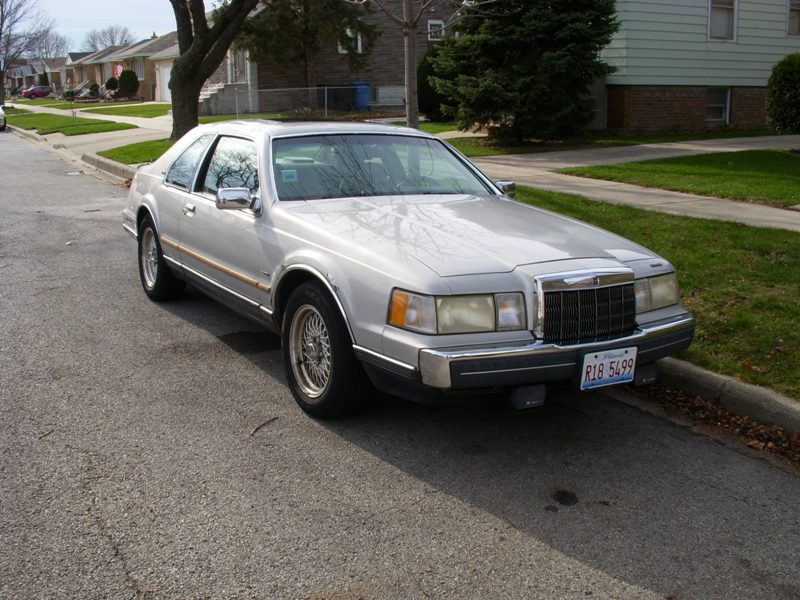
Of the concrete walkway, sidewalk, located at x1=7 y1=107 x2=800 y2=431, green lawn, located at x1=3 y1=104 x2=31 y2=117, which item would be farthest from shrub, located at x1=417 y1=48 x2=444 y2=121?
green lawn, located at x1=3 y1=104 x2=31 y2=117

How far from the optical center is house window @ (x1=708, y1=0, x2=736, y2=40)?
21984 millimetres

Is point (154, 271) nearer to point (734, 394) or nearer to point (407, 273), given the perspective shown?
point (407, 273)

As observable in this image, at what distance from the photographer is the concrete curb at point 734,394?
14.8 feet

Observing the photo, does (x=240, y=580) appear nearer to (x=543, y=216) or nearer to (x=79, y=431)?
(x=79, y=431)

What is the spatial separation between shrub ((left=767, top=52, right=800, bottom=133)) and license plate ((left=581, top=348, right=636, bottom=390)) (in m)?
13.4

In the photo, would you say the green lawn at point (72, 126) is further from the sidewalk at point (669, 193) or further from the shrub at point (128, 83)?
the shrub at point (128, 83)

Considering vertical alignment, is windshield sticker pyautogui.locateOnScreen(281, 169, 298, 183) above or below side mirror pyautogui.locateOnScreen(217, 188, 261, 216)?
above

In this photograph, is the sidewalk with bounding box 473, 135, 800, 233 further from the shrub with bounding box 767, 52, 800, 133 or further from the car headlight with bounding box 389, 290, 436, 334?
the car headlight with bounding box 389, 290, 436, 334

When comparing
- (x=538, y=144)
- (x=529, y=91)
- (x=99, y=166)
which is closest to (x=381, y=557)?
(x=529, y=91)

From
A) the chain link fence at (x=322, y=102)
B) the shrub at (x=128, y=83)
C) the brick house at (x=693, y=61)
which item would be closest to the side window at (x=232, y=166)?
the brick house at (x=693, y=61)

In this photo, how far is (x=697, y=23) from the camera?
21609mm

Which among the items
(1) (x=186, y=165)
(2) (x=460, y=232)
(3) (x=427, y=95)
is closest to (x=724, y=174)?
(1) (x=186, y=165)

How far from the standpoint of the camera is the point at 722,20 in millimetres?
22219

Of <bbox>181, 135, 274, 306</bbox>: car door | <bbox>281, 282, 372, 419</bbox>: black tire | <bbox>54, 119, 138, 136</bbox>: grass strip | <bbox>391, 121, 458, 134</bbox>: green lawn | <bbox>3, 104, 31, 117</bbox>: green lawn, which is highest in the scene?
<bbox>3, 104, 31, 117</bbox>: green lawn
